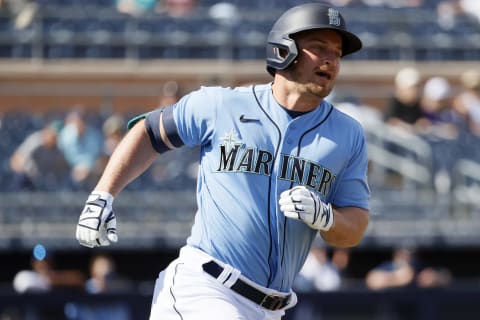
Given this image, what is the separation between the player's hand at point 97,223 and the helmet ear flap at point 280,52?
0.84 metres

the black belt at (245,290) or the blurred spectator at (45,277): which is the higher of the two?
the black belt at (245,290)

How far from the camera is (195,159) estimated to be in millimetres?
11711

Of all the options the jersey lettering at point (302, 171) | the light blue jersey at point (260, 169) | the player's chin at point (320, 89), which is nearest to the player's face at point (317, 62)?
the player's chin at point (320, 89)

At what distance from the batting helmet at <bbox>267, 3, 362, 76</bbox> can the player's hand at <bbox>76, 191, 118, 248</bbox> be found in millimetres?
867

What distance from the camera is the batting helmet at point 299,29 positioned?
4.21m

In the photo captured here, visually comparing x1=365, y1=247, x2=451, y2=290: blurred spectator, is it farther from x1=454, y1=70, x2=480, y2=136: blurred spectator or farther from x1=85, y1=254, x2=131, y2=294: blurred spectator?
x1=454, y1=70, x2=480, y2=136: blurred spectator

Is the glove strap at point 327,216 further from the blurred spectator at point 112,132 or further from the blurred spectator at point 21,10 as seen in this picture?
the blurred spectator at point 21,10

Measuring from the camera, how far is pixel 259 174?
4246mm

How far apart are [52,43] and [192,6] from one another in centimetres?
212

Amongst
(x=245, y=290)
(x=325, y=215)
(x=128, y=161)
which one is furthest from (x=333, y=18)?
(x=245, y=290)

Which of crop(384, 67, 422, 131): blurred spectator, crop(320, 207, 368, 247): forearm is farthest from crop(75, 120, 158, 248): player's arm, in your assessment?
crop(384, 67, 422, 131): blurred spectator

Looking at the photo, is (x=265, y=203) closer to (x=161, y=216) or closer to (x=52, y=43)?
(x=161, y=216)

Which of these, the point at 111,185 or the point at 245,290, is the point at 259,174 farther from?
the point at 111,185

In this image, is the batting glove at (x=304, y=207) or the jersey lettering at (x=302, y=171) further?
the jersey lettering at (x=302, y=171)
